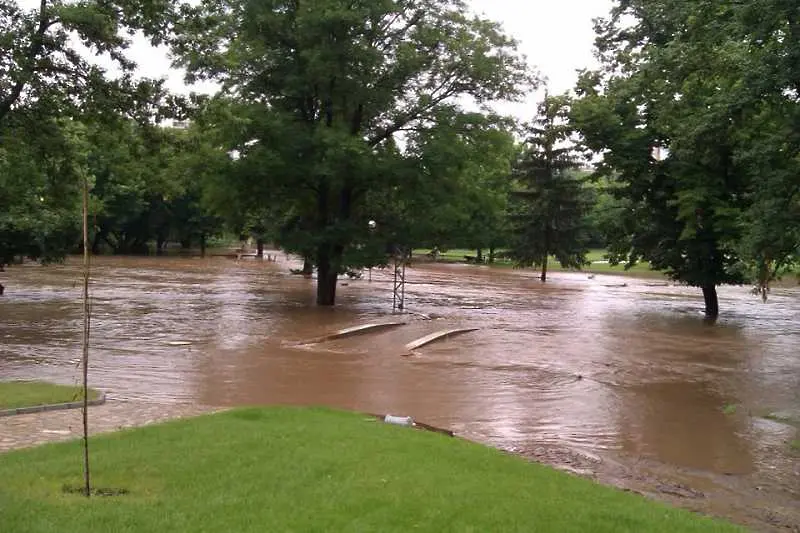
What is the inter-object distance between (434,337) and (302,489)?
15747 mm

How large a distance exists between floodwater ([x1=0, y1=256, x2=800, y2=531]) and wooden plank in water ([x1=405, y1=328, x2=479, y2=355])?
1.15 ft

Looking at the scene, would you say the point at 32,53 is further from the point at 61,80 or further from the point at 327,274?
the point at 327,274

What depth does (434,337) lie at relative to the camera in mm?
22281

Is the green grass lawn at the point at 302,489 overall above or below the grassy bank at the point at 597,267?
below

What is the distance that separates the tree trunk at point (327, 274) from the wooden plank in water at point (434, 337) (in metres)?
6.20

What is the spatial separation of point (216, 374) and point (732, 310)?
91.7 ft

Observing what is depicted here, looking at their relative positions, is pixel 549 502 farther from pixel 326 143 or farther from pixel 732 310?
pixel 732 310

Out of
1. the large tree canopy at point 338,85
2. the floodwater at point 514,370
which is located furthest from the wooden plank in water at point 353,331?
the large tree canopy at point 338,85

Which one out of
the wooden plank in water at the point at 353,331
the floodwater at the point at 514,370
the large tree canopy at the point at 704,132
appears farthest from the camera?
the wooden plank in water at the point at 353,331

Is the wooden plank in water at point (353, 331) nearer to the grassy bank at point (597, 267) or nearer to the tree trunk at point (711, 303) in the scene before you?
the tree trunk at point (711, 303)

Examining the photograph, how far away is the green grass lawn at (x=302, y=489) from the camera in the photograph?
18.9 feet

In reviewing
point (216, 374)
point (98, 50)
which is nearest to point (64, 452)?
point (216, 374)

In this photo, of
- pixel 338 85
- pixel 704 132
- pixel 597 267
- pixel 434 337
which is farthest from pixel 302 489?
pixel 597 267

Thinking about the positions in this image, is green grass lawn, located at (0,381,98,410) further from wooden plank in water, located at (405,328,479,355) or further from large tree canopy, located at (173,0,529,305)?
large tree canopy, located at (173,0,529,305)
